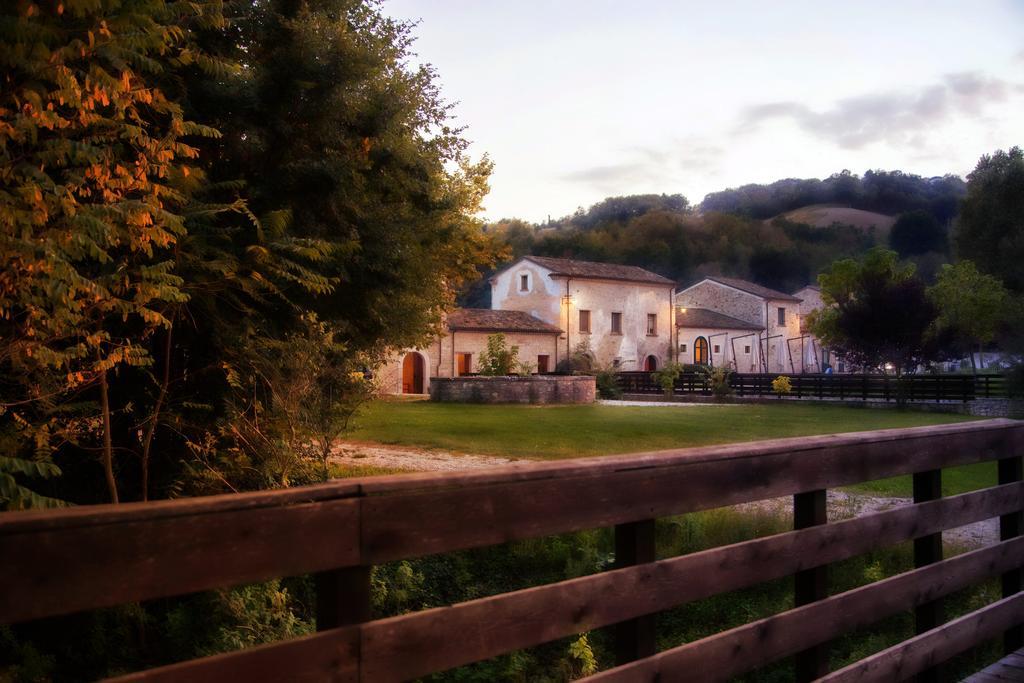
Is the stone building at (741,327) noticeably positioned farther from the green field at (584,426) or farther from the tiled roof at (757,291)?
the green field at (584,426)

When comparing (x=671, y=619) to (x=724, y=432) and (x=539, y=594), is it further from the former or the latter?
(x=724, y=432)

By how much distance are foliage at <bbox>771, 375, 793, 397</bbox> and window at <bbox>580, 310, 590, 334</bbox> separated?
13166 mm

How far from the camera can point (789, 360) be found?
2090 inches

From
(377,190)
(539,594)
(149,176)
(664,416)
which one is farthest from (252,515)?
(664,416)

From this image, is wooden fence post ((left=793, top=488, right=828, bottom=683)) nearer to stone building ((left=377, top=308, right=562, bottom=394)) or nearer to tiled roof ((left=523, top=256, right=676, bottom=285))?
stone building ((left=377, top=308, right=562, bottom=394))

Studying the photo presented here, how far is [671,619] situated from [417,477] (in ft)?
19.6

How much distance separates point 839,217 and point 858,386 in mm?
95062

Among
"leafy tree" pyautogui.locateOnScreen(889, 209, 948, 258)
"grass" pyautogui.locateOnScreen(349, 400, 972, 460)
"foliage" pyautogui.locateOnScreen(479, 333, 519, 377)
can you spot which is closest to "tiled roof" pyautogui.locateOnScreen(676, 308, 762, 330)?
"foliage" pyautogui.locateOnScreen(479, 333, 519, 377)

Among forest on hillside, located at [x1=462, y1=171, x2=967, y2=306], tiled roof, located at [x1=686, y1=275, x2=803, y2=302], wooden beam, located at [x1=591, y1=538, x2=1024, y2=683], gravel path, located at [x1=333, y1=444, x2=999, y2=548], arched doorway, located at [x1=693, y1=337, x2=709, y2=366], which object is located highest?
forest on hillside, located at [x1=462, y1=171, x2=967, y2=306]

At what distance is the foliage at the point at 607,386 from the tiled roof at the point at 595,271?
8516 millimetres

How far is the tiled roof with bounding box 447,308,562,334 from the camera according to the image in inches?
1547

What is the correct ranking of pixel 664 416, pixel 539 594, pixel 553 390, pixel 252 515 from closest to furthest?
pixel 252 515 → pixel 539 594 → pixel 664 416 → pixel 553 390

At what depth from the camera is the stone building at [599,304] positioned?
1735 inches

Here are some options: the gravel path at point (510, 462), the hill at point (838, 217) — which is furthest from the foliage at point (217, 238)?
the hill at point (838, 217)
